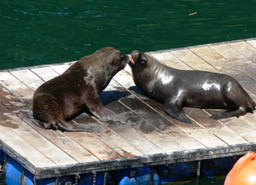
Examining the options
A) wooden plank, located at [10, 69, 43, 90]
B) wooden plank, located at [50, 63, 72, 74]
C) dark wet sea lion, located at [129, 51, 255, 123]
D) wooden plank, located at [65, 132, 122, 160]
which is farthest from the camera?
wooden plank, located at [50, 63, 72, 74]

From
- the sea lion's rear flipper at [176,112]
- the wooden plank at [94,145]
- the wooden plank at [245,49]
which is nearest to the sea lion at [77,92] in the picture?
the wooden plank at [94,145]

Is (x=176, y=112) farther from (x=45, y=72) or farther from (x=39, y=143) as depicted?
(x=45, y=72)

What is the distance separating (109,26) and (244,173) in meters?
8.19

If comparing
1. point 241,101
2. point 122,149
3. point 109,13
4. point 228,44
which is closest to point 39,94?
point 122,149

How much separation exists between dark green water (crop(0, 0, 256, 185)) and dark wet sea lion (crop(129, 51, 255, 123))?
4.20 m

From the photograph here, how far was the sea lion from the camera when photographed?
518 inches

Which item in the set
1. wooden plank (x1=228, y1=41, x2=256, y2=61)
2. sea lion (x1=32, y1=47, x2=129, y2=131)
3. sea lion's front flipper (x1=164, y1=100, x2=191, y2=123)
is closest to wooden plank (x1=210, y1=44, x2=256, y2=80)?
wooden plank (x1=228, y1=41, x2=256, y2=61)

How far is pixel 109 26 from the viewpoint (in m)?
19.5

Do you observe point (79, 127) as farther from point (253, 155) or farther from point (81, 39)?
point (81, 39)

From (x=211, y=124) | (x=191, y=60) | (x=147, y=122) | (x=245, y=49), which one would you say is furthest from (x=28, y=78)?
(x=245, y=49)

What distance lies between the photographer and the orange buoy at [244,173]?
1177cm

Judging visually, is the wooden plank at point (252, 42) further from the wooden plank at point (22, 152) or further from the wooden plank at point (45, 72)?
the wooden plank at point (22, 152)

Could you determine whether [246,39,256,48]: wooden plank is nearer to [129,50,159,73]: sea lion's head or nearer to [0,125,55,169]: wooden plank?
[129,50,159,73]: sea lion's head

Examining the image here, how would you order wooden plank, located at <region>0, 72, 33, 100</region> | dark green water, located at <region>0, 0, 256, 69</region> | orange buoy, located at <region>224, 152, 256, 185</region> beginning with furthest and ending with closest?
dark green water, located at <region>0, 0, 256, 69</region> < wooden plank, located at <region>0, 72, 33, 100</region> < orange buoy, located at <region>224, 152, 256, 185</region>
